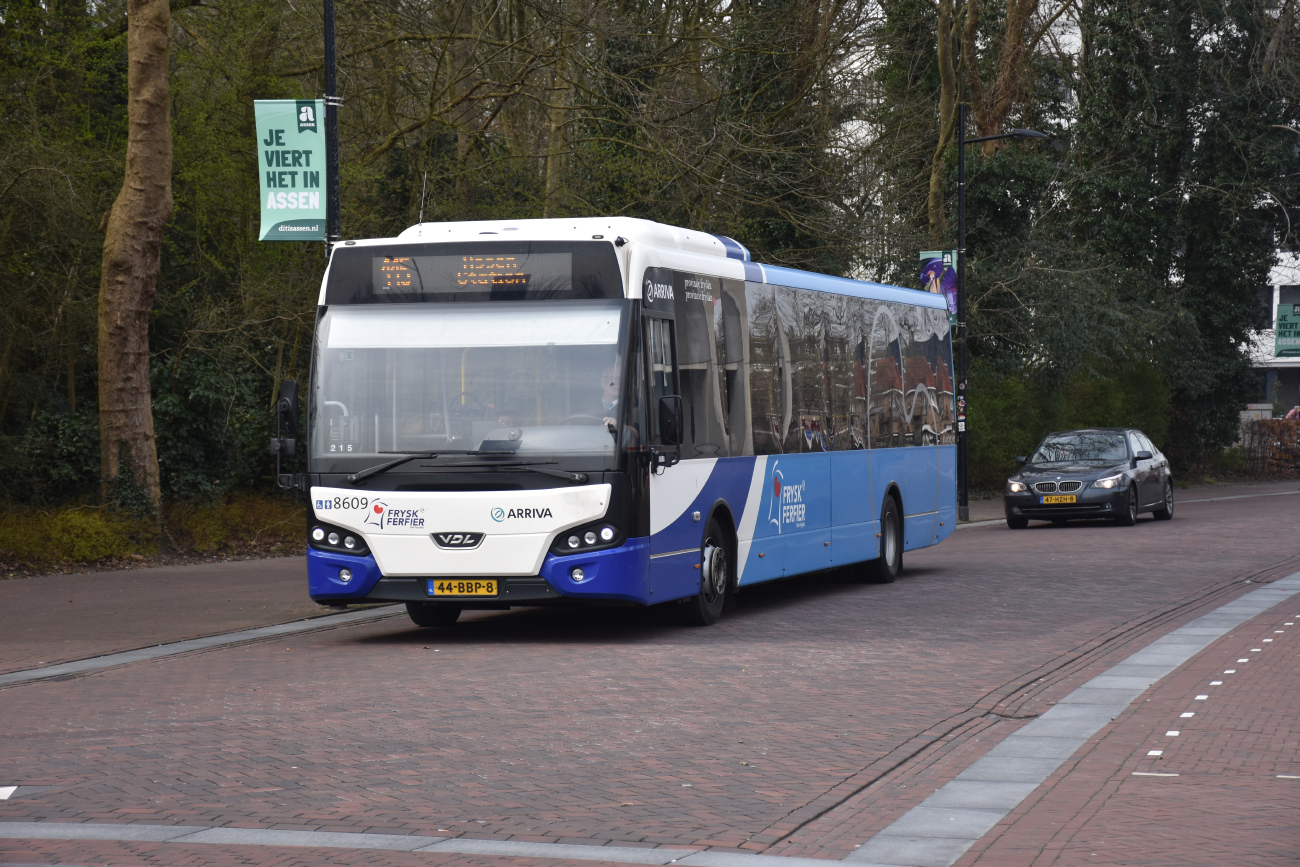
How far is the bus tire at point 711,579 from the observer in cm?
1352

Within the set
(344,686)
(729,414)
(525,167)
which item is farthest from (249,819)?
(525,167)

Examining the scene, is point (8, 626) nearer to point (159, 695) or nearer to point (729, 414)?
point (159, 695)

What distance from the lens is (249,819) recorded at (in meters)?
6.61

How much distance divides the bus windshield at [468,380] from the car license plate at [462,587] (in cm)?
97

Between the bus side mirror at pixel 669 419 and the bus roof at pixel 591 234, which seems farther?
the bus roof at pixel 591 234

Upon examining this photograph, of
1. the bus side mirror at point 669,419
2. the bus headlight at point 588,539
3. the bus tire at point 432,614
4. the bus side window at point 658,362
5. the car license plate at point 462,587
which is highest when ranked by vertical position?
the bus side window at point 658,362

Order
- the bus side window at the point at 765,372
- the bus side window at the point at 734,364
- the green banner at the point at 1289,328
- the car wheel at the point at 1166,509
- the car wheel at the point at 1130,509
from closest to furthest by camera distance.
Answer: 1. the bus side window at the point at 734,364
2. the bus side window at the point at 765,372
3. the car wheel at the point at 1130,509
4. the car wheel at the point at 1166,509
5. the green banner at the point at 1289,328

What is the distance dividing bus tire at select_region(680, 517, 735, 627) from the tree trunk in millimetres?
9987

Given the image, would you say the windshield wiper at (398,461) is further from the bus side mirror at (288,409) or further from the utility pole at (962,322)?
the utility pole at (962,322)

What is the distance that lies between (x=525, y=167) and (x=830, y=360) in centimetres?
1116

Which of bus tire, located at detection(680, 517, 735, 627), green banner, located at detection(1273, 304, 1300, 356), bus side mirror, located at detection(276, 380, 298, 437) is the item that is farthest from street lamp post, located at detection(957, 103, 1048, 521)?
green banner, located at detection(1273, 304, 1300, 356)

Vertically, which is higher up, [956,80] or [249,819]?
[956,80]

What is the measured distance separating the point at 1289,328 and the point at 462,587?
4332 centimetres

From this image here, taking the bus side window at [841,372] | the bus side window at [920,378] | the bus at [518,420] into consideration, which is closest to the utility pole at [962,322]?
the bus side window at [920,378]
